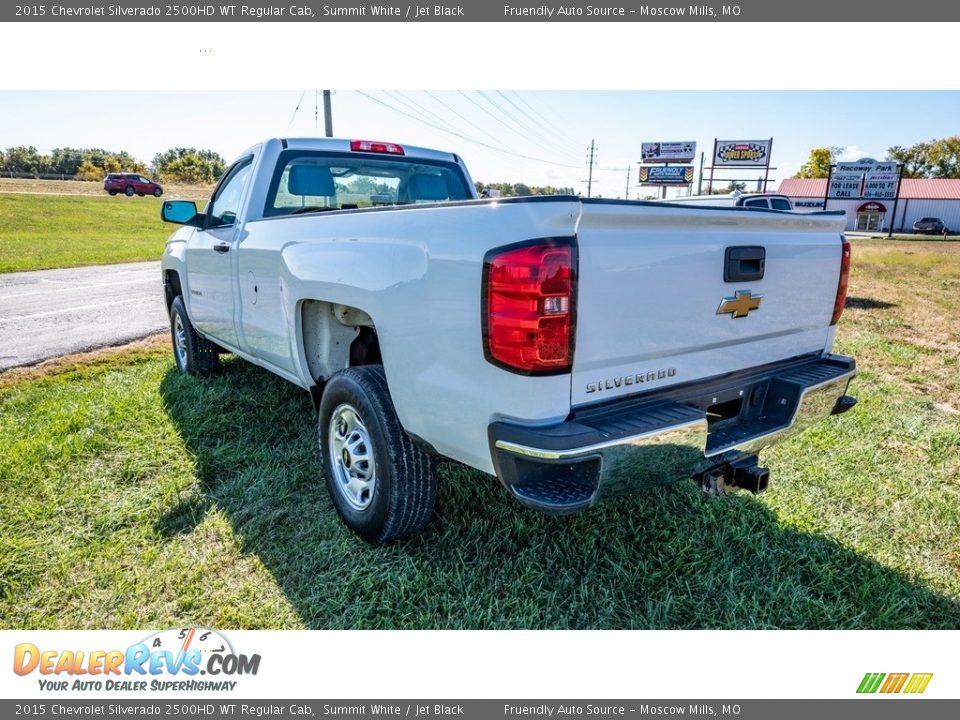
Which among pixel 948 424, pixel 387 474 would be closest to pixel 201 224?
pixel 387 474

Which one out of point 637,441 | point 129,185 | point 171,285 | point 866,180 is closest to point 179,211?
point 171,285

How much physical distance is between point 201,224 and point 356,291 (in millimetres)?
2687

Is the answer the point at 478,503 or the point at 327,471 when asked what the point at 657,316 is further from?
the point at 327,471

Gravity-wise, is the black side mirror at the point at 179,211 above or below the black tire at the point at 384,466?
above

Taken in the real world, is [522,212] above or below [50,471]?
above

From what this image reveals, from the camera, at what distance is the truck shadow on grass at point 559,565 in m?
2.51

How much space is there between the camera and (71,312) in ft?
28.1

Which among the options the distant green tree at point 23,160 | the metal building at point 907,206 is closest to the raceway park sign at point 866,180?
the metal building at point 907,206

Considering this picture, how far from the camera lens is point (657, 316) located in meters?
2.25

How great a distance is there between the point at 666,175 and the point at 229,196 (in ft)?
187

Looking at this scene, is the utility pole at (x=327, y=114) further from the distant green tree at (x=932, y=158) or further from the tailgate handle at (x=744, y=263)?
the distant green tree at (x=932, y=158)

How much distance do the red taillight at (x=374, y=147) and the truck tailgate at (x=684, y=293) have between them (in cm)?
265

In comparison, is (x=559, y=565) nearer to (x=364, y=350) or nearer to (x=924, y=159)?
(x=364, y=350)

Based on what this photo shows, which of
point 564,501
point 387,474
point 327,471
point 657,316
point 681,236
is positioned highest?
point 681,236
